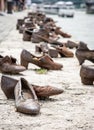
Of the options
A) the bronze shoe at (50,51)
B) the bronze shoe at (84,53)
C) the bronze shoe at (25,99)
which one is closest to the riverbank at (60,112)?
the bronze shoe at (25,99)

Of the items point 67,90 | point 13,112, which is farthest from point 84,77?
point 13,112

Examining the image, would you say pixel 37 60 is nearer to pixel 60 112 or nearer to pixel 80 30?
pixel 60 112

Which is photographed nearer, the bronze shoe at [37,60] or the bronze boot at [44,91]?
the bronze boot at [44,91]

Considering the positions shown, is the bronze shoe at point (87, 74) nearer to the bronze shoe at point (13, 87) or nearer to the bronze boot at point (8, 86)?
the bronze shoe at point (13, 87)

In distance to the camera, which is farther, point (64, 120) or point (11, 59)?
point (11, 59)

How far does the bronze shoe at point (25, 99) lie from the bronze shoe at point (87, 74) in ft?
4.77

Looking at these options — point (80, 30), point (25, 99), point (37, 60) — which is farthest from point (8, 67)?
point (80, 30)

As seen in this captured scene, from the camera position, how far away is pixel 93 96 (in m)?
7.30

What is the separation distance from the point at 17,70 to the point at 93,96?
1.99 metres

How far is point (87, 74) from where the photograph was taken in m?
7.97

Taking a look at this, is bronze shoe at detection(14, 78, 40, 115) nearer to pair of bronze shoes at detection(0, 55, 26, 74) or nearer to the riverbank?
the riverbank

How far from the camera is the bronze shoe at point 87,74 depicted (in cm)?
789

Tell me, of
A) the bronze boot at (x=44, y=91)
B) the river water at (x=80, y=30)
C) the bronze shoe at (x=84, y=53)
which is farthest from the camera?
the river water at (x=80, y=30)

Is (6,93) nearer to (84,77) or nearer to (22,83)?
(22,83)
